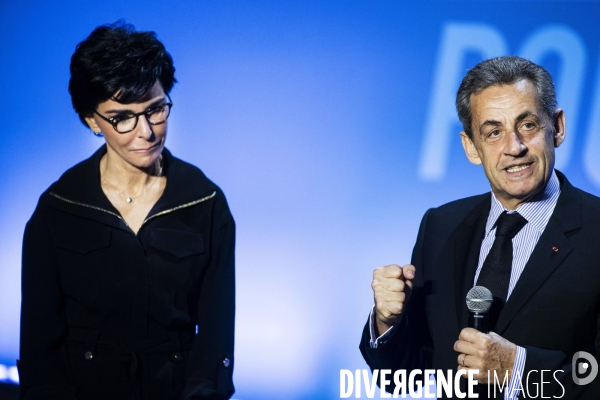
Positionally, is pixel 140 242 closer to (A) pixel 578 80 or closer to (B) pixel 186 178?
(B) pixel 186 178

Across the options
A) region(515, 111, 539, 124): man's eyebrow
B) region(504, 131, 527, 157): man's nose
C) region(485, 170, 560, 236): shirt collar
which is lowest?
region(485, 170, 560, 236): shirt collar

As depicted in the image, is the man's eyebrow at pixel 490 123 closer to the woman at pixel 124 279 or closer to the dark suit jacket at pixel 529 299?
the dark suit jacket at pixel 529 299

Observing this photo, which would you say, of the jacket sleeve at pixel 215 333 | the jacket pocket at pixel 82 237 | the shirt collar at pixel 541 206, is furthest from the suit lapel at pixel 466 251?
the jacket pocket at pixel 82 237

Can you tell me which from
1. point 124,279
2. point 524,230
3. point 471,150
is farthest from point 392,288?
point 124,279

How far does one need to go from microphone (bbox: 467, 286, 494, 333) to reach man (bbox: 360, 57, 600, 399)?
0.03 m

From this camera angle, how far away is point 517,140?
2008 millimetres

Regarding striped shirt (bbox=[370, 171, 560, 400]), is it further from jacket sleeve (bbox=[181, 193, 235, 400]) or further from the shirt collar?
jacket sleeve (bbox=[181, 193, 235, 400])

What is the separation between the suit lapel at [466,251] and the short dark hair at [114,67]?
110 cm

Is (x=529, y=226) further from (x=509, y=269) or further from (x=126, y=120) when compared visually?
(x=126, y=120)

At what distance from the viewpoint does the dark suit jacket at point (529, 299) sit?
6.20ft

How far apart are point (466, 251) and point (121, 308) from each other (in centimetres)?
112

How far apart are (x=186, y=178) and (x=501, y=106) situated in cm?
107

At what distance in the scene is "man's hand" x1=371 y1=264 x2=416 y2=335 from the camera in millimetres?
1935

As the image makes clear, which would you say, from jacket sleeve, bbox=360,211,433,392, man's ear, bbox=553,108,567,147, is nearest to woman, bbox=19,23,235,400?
jacket sleeve, bbox=360,211,433,392
